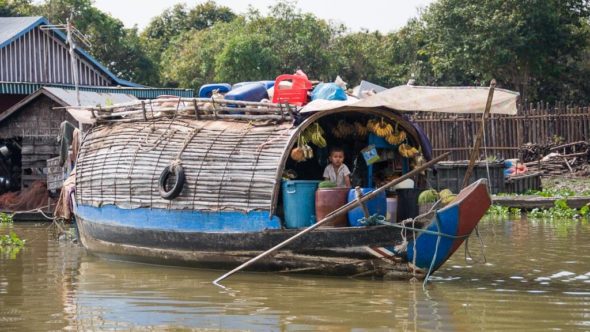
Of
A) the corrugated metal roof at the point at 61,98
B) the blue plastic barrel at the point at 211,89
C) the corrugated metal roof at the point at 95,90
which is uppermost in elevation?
the corrugated metal roof at the point at 95,90

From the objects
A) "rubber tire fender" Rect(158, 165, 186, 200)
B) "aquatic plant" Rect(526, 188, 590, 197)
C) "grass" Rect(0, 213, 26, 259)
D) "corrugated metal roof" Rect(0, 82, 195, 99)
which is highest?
"corrugated metal roof" Rect(0, 82, 195, 99)

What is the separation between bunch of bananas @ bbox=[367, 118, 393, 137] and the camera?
12016 millimetres

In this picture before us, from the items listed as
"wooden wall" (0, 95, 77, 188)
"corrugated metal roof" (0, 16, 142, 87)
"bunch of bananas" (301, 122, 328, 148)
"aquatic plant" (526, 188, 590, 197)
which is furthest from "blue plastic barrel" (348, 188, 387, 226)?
"corrugated metal roof" (0, 16, 142, 87)

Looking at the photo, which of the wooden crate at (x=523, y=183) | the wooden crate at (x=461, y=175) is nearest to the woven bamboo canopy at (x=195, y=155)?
the wooden crate at (x=461, y=175)

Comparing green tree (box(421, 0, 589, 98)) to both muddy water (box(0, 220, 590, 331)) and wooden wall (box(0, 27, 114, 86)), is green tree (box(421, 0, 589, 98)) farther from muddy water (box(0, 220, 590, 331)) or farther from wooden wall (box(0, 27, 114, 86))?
muddy water (box(0, 220, 590, 331))

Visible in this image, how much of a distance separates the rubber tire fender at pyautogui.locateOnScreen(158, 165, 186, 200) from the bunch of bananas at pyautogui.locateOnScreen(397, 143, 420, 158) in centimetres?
252

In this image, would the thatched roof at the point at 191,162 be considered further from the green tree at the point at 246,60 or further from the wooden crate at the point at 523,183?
the green tree at the point at 246,60

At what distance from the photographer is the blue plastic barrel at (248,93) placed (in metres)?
12.8

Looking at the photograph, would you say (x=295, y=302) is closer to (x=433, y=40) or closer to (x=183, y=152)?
(x=183, y=152)

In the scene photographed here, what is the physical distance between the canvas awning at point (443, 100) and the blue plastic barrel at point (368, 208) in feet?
3.06

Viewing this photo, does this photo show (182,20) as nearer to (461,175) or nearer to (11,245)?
(461,175)

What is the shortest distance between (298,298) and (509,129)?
50.1 feet

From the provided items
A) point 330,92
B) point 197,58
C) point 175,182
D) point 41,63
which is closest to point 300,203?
point 330,92

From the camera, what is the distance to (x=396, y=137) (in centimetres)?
1212
